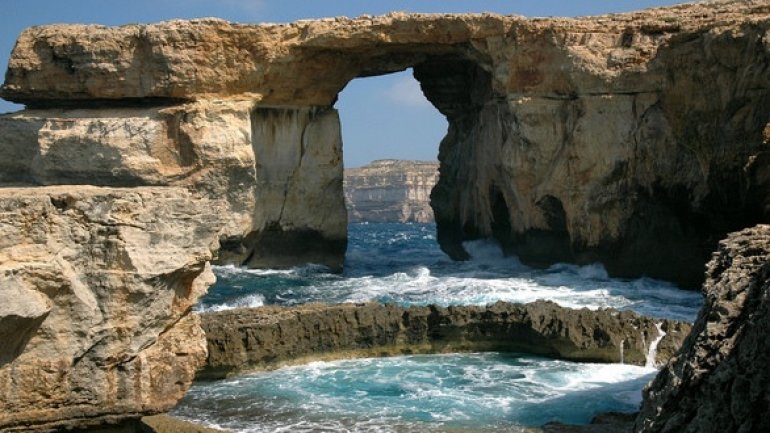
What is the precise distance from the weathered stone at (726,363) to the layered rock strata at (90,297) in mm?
3923

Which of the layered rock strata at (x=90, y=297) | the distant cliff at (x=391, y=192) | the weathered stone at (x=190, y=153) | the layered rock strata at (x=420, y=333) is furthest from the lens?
the distant cliff at (x=391, y=192)

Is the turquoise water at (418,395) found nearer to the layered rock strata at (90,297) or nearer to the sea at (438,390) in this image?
the sea at (438,390)

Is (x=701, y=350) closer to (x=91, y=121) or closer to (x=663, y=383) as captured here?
(x=663, y=383)

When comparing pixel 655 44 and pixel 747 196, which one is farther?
pixel 655 44

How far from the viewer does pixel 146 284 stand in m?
7.44

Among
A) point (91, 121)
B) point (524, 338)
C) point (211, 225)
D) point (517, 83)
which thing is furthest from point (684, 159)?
point (211, 225)

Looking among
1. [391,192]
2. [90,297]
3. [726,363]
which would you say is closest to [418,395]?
[90,297]

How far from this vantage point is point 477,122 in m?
33.6

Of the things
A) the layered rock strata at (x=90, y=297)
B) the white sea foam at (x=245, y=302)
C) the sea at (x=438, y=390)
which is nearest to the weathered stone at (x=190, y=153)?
the white sea foam at (x=245, y=302)

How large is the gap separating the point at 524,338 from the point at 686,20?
40.7 feet

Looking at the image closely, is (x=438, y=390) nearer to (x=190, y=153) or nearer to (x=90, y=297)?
(x=90, y=297)

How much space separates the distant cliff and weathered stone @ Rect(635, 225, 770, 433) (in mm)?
95727

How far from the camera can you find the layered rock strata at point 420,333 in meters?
15.5

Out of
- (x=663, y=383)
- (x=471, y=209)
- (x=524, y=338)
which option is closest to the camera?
(x=663, y=383)
